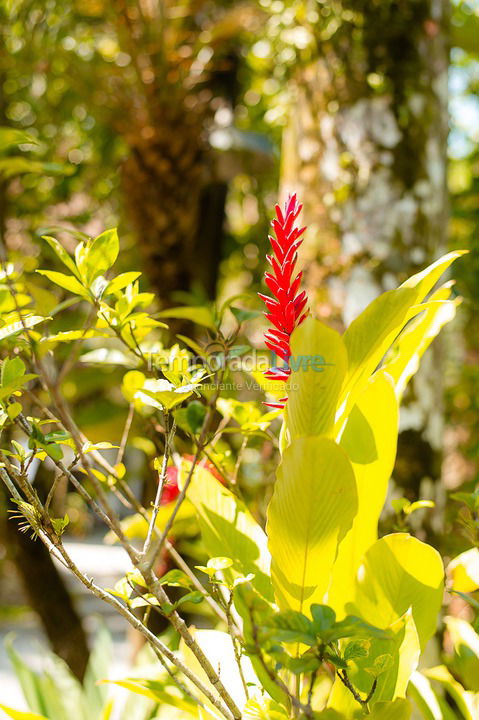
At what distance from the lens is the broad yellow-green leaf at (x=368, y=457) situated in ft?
2.26

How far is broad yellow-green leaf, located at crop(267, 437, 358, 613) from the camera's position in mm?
526

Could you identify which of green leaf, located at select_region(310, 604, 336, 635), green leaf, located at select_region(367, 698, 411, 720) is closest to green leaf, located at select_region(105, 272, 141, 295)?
green leaf, located at select_region(310, 604, 336, 635)

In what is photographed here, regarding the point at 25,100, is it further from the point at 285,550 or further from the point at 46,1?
the point at 285,550

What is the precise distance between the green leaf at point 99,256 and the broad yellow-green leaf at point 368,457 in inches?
12.7

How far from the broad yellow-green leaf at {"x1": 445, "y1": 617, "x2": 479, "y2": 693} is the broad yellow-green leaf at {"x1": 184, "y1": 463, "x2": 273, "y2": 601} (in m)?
0.32

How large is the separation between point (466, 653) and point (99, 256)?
72 cm

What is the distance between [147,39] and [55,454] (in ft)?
6.81

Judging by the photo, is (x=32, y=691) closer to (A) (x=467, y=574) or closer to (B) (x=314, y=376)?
(A) (x=467, y=574)

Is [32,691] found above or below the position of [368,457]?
below

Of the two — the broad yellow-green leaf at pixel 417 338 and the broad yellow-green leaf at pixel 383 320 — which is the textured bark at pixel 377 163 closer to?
the broad yellow-green leaf at pixel 417 338

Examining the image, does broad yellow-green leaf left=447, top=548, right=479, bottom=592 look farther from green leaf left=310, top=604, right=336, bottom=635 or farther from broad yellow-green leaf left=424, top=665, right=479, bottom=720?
green leaf left=310, top=604, right=336, bottom=635

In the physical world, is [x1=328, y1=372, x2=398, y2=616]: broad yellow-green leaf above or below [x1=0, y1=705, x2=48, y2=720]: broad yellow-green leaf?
above

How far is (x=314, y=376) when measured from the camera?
0.56 m

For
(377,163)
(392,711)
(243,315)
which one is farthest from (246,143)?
(392,711)
